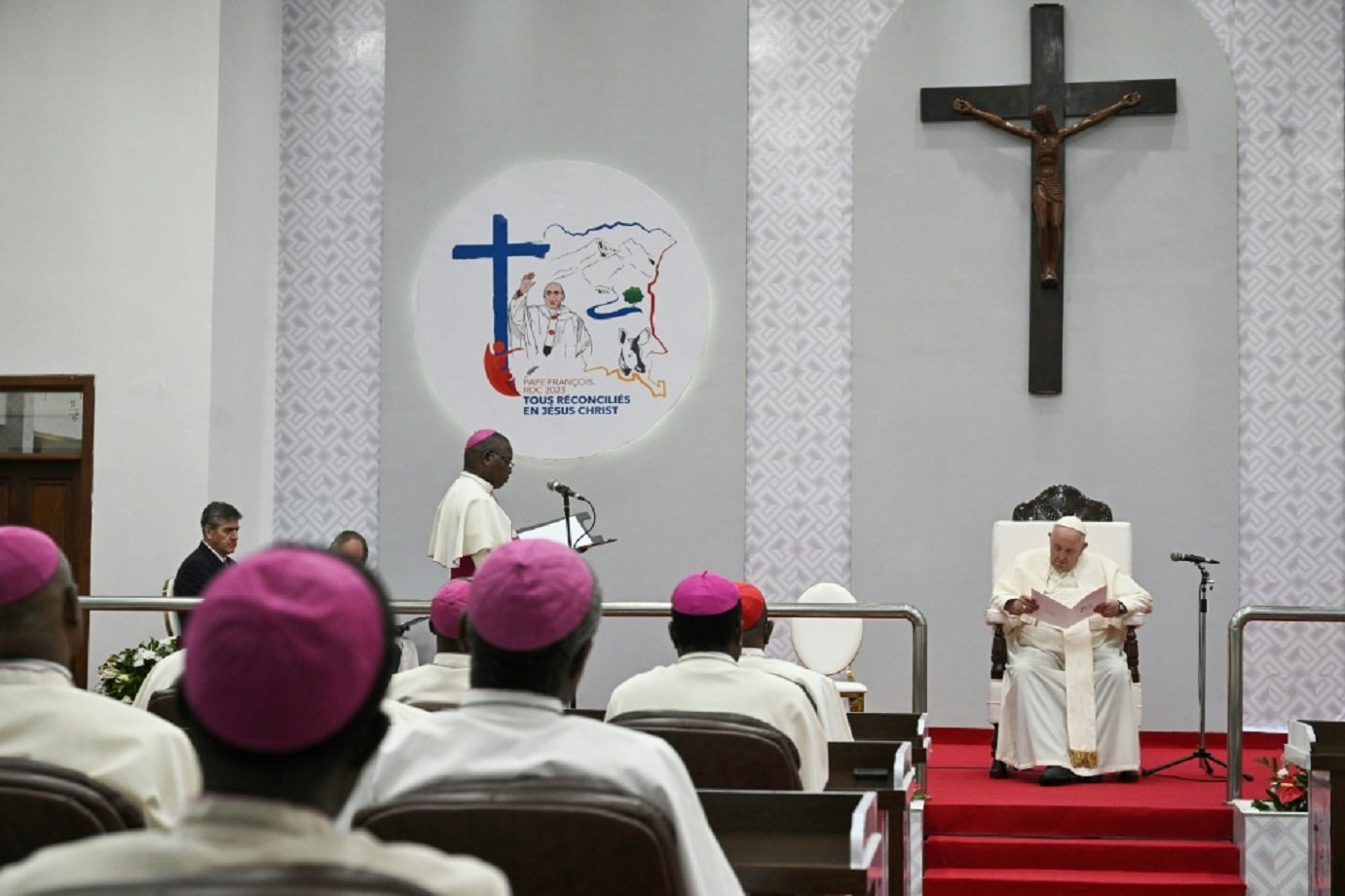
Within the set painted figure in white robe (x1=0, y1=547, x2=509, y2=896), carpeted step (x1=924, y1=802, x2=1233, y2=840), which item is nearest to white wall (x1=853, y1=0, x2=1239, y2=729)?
carpeted step (x1=924, y1=802, x2=1233, y2=840)

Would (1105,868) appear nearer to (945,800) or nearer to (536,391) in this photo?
(945,800)

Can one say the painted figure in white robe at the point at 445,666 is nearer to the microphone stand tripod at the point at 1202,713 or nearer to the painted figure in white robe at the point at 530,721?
the painted figure in white robe at the point at 530,721

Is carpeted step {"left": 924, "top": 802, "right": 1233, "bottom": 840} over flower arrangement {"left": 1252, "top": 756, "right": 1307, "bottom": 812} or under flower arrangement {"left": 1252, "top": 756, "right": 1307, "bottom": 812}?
under

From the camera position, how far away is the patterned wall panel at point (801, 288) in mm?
9641

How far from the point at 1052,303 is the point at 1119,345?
457 mm

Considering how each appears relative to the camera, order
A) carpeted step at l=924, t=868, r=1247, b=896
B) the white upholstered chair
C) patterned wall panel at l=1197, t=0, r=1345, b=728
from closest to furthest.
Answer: carpeted step at l=924, t=868, r=1247, b=896 < the white upholstered chair < patterned wall panel at l=1197, t=0, r=1345, b=728

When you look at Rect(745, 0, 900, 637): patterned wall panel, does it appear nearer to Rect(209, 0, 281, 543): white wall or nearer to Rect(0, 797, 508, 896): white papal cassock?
Rect(209, 0, 281, 543): white wall

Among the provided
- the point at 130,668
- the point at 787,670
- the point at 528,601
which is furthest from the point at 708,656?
the point at 130,668

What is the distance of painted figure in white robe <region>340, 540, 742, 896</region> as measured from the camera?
7.91 feet

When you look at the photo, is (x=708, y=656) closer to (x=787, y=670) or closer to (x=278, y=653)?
(x=787, y=670)

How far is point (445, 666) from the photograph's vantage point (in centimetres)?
468

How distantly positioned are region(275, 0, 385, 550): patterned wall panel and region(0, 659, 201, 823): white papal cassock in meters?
7.57

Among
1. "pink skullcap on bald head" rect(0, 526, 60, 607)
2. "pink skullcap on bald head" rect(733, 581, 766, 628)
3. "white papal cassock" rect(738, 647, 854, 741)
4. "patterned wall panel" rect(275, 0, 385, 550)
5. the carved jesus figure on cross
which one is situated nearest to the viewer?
"pink skullcap on bald head" rect(0, 526, 60, 607)

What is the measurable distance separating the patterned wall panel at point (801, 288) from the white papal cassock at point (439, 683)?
509 centimetres
